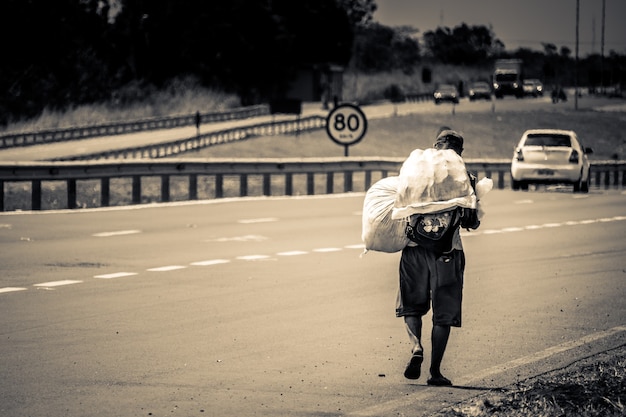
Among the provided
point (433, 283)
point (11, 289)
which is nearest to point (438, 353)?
point (433, 283)

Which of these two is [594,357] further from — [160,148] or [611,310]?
[160,148]

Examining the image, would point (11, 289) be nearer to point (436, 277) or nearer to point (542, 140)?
point (436, 277)

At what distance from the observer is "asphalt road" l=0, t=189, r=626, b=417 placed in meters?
8.54

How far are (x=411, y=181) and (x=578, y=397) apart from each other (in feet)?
5.57

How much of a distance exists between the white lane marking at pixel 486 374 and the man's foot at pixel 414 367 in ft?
0.80

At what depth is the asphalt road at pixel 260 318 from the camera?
8.54 metres

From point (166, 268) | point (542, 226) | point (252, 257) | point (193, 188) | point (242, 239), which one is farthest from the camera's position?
point (193, 188)

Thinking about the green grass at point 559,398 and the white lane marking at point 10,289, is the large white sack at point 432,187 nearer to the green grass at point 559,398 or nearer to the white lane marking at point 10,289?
the green grass at point 559,398

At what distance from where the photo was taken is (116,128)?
214 ft

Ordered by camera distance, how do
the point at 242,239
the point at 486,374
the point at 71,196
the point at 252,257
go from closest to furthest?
the point at 486,374, the point at 252,257, the point at 242,239, the point at 71,196

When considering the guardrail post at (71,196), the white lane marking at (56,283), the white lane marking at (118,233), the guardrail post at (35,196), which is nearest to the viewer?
the white lane marking at (56,283)

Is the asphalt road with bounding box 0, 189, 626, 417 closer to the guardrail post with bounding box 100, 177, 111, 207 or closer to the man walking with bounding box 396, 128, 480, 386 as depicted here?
the man walking with bounding box 396, 128, 480, 386

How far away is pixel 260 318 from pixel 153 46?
272 ft

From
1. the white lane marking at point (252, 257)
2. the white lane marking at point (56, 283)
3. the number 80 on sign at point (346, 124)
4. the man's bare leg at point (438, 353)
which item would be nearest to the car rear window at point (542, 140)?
the number 80 on sign at point (346, 124)
